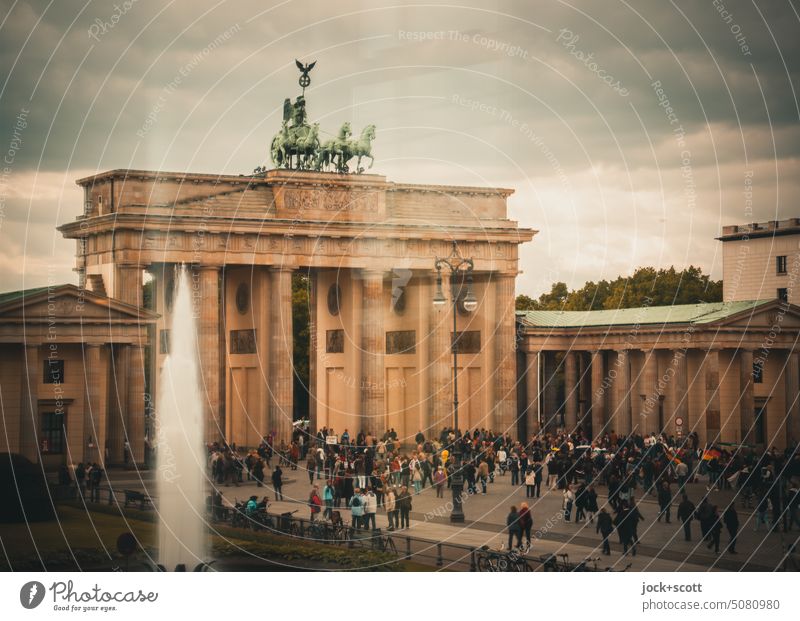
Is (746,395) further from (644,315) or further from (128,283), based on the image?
(128,283)

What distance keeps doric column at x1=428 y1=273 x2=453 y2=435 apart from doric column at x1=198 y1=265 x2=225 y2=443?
37.5 feet

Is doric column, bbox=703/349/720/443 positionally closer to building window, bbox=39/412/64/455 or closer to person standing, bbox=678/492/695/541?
person standing, bbox=678/492/695/541

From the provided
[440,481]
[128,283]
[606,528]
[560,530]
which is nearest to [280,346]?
[128,283]

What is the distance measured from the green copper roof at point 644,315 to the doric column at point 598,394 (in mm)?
2104

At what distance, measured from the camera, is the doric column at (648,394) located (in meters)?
71.3

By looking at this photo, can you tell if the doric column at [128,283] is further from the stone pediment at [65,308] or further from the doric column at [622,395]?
the doric column at [622,395]

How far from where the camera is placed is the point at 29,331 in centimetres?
4238

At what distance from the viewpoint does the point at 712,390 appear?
222 ft

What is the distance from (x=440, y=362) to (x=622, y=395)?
1070 cm

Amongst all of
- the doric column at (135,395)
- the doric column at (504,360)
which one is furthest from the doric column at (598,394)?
the doric column at (135,395)

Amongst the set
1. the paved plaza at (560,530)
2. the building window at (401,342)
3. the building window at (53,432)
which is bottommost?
the paved plaza at (560,530)
